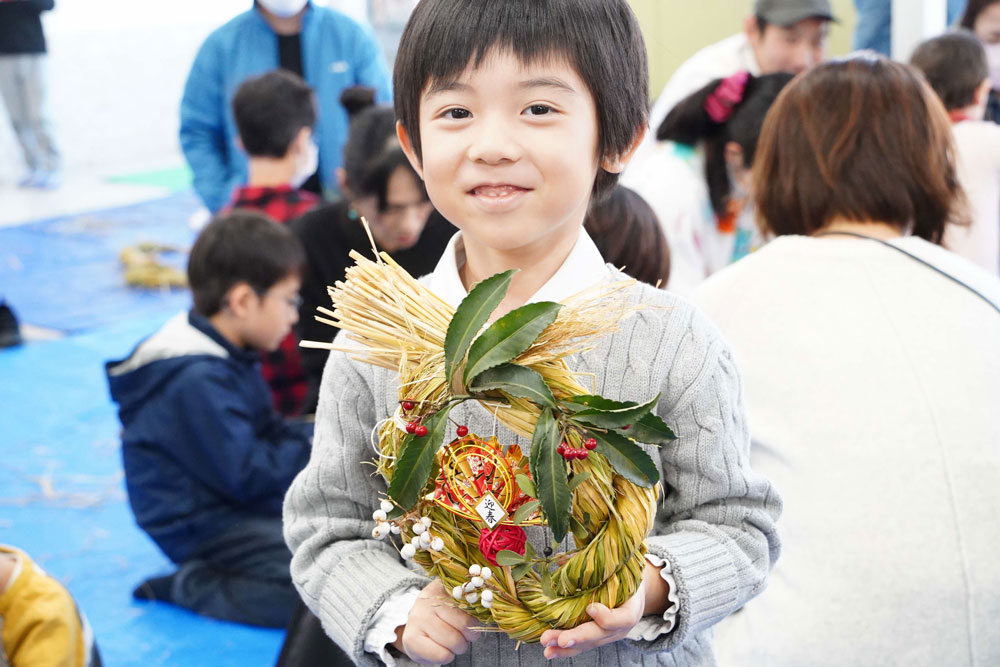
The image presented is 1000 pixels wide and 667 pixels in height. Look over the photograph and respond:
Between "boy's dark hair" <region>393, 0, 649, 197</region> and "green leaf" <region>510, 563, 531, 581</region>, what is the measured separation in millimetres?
408

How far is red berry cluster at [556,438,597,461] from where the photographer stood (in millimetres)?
793

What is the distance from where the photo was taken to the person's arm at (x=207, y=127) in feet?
11.7

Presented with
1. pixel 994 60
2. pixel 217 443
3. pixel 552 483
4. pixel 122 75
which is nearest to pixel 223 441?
pixel 217 443

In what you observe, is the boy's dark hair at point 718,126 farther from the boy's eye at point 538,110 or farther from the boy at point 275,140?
the boy's eye at point 538,110

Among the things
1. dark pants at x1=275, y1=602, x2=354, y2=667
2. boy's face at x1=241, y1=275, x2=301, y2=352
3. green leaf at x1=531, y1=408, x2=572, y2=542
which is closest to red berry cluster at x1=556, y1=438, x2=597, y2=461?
green leaf at x1=531, y1=408, x2=572, y2=542

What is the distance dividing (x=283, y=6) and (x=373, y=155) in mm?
1231

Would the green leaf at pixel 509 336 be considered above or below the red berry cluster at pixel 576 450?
above

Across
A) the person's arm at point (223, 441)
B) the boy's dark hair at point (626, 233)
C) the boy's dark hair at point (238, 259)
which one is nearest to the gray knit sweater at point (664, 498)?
the boy's dark hair at point (626, 233)

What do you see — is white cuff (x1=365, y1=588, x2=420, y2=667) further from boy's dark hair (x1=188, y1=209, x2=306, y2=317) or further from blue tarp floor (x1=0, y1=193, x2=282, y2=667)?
boy's dark hair (x1=188, y1=209, x2=306, y2=317)

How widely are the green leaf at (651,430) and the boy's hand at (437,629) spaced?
0.75ft

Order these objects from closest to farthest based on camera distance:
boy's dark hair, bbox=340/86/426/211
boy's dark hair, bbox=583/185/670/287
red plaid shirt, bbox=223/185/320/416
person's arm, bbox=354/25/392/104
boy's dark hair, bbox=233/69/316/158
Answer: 1. boy's dark hair, bbox=583/185/670/287
2. boy's dark hair, bbox=340/86/426/211
3. red plaid shirt, bbox=223/185/320/416
4. boy's dark hair, bbox=233/69/316/158
5. person's arm, bbox=354/25/392/104

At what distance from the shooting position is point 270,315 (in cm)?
249

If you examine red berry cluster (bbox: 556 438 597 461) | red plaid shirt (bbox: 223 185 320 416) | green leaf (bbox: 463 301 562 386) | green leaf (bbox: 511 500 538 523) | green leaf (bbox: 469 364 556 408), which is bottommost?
red plaid shirt (bbox: 223 185 320 416)

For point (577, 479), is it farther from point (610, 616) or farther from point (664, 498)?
point (664, 498)
